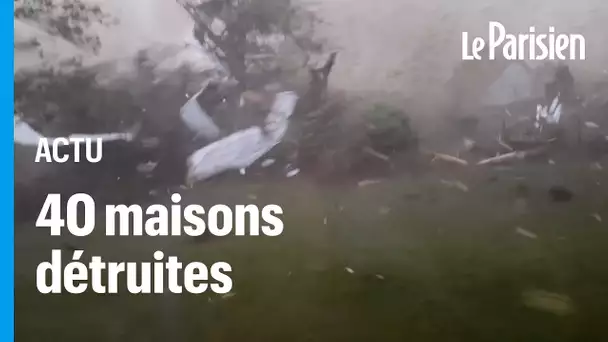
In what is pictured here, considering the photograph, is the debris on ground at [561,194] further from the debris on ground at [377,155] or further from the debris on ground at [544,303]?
the debris on ground at [377,155]

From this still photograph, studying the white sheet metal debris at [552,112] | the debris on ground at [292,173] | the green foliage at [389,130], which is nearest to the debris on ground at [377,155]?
the green foliage at [389,130]

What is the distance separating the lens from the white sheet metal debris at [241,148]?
105cm

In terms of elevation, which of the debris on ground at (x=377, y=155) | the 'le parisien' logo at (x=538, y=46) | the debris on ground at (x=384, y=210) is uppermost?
the 'le parisien' logo at (x=538, y=46)

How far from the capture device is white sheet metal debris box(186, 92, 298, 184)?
1.05 meters

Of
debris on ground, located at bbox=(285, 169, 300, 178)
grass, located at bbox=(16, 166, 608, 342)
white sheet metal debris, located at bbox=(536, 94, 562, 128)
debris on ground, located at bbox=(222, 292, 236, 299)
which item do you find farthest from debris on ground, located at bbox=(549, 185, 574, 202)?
debris on ground, located at bbox=(222, 292, 236, 299)

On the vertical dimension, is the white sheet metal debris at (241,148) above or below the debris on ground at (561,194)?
above

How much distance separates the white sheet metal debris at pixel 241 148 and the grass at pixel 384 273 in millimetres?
33

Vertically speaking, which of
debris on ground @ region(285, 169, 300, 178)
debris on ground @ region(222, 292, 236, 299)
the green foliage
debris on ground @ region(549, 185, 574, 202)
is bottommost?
debris on ground @ region(222, 292, 236, 299)

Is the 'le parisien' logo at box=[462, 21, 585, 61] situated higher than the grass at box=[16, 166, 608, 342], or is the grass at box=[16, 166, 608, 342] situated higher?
the 'le parisien' logo at box=[462, 21, 585, 61]

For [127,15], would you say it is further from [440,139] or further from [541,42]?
[541,42]

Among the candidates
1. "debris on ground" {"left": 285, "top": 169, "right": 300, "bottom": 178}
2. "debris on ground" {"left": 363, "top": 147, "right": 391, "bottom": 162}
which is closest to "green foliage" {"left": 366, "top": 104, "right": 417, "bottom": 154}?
"debris on ground" {"left": 363, "top": 147, "right": 391, "bottom": 162}

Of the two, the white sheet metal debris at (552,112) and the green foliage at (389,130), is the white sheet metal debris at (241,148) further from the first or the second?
the white sheet metal debris at (552,112)

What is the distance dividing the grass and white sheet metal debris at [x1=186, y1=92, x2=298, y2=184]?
3cm

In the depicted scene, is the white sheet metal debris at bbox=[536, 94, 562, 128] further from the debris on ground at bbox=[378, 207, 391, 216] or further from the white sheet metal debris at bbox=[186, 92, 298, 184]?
the white sheet metal debris at bbox=[186, 92, 298, 184]
